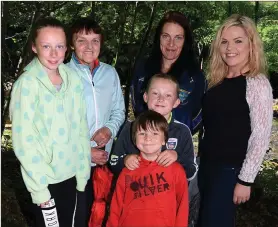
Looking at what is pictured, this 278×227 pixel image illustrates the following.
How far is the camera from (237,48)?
260 centimetres

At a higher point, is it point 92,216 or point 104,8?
point 104,8

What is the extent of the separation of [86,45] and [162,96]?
2.18 feet

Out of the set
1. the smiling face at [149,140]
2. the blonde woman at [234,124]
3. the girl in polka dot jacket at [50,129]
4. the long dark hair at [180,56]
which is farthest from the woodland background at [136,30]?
the smiling face at [149,140]

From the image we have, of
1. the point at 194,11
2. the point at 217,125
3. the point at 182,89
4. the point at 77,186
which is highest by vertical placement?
the point at 194,11

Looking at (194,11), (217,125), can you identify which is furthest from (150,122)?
(194,11)

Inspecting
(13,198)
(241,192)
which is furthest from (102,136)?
(13,198)

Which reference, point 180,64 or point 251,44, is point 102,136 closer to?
point 180,64

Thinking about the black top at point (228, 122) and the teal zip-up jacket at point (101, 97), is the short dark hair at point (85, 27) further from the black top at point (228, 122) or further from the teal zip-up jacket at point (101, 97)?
the black top at point (228, 122)

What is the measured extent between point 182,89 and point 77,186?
106cm

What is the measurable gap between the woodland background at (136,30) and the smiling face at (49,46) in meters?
2.45

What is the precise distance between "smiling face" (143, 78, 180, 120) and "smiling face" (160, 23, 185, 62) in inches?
15.9

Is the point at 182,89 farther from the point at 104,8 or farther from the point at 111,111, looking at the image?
the point at 104,8

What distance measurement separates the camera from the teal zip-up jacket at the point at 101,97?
110 inches

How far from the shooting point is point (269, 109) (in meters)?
2.43
